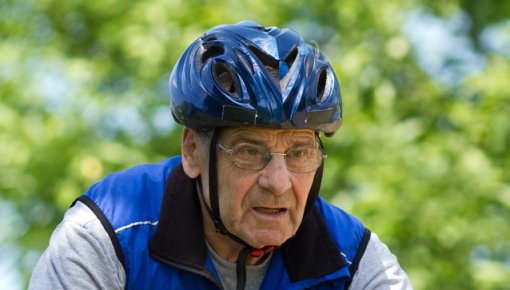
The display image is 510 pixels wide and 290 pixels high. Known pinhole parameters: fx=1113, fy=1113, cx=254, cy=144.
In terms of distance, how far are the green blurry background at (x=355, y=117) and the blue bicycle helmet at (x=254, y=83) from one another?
2.83 metres

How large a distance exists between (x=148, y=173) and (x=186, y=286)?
491mm

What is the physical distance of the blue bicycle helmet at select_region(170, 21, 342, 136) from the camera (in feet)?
12.4

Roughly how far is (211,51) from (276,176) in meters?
0.55

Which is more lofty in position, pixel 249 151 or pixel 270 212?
pixel 249 151

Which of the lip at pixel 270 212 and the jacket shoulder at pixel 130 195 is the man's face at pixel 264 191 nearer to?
the lip at pixel 270 212

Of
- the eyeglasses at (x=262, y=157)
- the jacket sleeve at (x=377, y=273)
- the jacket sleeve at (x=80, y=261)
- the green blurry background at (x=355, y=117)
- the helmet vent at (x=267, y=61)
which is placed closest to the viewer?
the jacket sleeve at (x=80, y=261)

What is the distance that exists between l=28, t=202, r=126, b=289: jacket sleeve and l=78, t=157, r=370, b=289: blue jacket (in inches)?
1.5

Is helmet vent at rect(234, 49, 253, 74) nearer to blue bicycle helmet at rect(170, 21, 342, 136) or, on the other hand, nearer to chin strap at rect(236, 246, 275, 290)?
blue bicycle helmet at rect(170, 21, 342, 136)

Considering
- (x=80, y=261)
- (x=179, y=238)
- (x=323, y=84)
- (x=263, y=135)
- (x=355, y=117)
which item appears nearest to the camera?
(x=80, y=261)

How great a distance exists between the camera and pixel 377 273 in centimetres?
405

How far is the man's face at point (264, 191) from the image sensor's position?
378 centimetres

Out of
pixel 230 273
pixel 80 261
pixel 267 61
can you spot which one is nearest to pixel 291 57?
pixel 267 61

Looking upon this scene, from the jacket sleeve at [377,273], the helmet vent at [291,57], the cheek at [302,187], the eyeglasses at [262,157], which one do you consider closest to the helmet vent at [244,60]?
the helmet vent at [291,57]

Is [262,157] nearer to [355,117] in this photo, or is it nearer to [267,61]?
[267,61]
